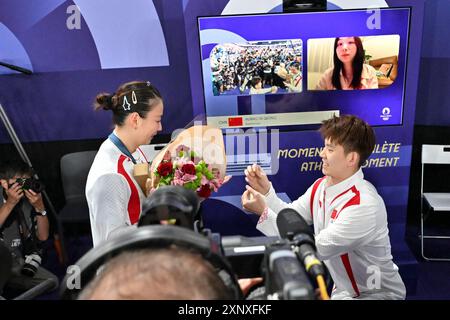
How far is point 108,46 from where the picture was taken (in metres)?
3.66

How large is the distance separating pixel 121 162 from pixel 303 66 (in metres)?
1.70

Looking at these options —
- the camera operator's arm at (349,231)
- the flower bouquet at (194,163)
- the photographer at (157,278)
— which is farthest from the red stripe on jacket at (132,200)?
the photographer at (157,278)

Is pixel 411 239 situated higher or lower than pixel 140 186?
lower

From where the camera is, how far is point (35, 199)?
11.8 feet

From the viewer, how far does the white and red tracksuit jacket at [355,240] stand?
2.02 metres

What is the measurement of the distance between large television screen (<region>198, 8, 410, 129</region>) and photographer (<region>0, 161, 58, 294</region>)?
1.67 metres

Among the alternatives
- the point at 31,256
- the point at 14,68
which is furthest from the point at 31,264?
the point at 14,68

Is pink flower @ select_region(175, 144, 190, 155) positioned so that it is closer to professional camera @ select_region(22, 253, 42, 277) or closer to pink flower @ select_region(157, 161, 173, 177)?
pink flower @ select_region(157, 161, 173, 177)

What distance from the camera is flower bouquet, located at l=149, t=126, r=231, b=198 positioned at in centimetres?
203

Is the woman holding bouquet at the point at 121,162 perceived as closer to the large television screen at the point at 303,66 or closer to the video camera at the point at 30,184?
the large television screen at the point at 303,66

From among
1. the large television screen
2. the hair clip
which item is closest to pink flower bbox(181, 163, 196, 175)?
the hair clip

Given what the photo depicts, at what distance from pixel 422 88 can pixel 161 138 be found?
2.37 m
